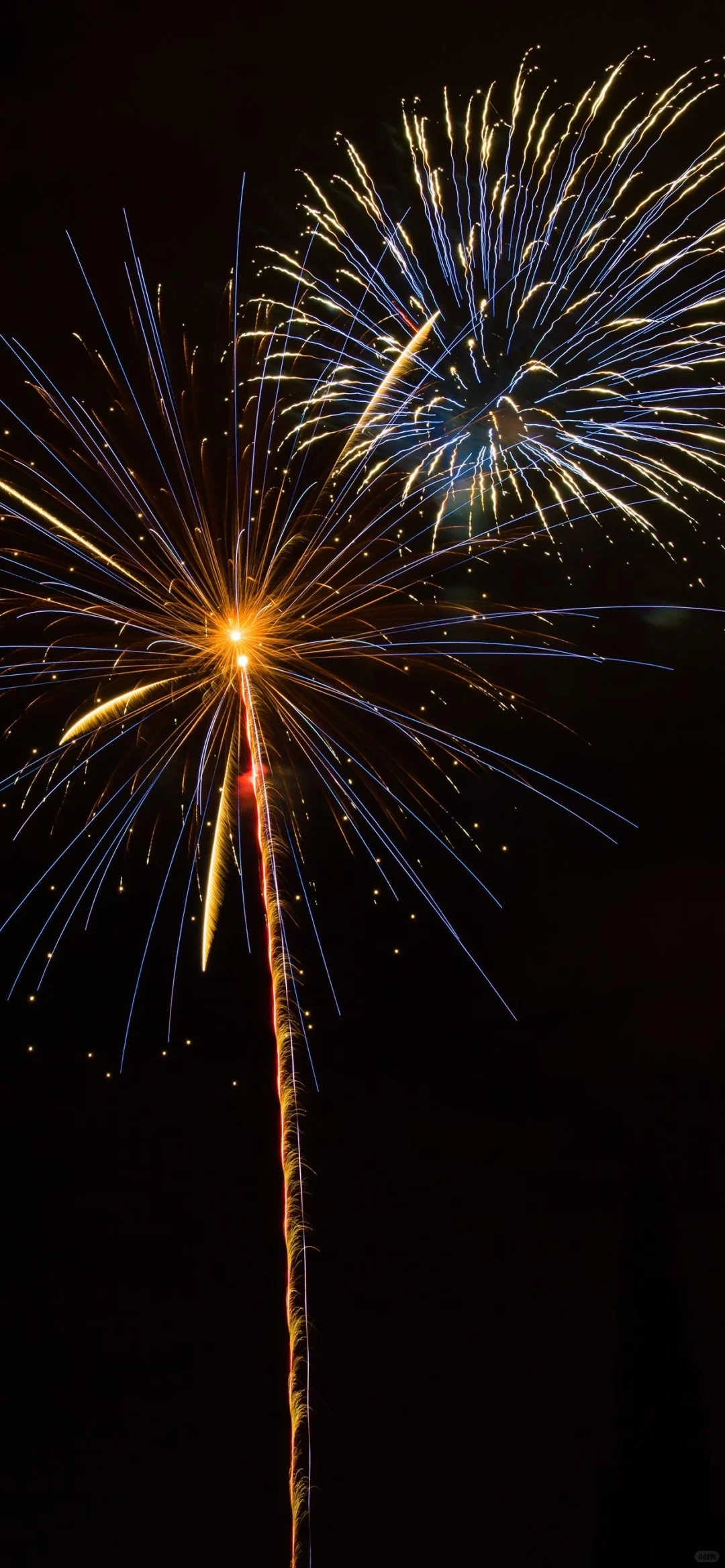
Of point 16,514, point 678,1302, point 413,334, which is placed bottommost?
point 678,1302

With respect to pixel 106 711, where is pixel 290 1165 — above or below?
below

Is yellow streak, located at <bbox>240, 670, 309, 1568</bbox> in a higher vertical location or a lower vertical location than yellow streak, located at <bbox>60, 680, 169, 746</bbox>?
lower

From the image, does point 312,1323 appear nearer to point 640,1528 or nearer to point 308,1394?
point 308,1394

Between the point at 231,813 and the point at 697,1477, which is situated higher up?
the point at 231,813

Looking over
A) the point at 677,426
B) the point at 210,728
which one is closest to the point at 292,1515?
the point at 210,728

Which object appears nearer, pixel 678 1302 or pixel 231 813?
pixel 231 813

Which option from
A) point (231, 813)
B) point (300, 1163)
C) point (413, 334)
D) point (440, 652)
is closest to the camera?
point (413, 334)

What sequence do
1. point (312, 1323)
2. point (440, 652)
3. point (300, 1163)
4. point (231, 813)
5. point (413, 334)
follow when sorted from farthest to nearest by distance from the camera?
point (312, 1323)
point (300, 1163)
point (231, 813)
point (440, 652)
point (413, 334)

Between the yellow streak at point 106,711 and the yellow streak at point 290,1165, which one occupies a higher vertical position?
the yellow streak at point 106,711
